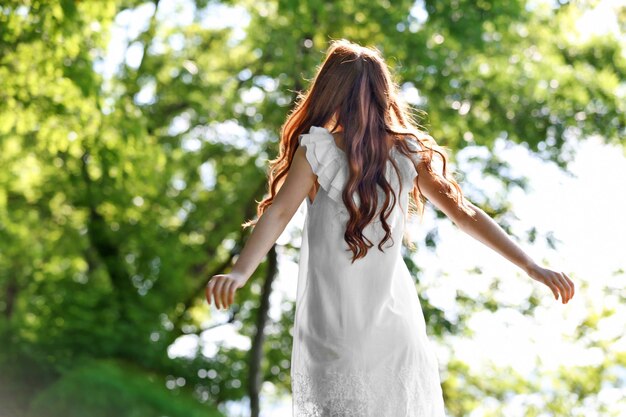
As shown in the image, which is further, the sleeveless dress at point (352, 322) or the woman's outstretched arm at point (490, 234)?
the woman's outstretched arm at point (490, 234)

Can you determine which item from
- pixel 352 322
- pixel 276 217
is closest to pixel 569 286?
pixel 352 322

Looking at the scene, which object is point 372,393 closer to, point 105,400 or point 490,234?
point 490,234

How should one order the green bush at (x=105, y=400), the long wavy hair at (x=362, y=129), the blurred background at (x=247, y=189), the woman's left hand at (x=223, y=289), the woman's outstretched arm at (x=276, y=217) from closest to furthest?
the woman's left hand at (x=223, y=289), the woman's outstretched arm at (x=276, y=217), the long wavy hair at (x=362, y=129), the green bush at (x=105, y=400), the blurred background at (x=247, y=189)

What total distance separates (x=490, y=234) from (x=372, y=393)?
0.67m

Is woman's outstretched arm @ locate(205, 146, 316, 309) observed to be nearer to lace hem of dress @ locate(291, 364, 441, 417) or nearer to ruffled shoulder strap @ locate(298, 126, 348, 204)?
ruffled shoulder strap @ locate(298, 126, 348, 204)

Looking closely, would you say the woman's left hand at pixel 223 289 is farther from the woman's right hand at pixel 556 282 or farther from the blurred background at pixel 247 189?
the blurred background at pixel 247 189

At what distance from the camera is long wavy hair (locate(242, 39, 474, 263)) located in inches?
132

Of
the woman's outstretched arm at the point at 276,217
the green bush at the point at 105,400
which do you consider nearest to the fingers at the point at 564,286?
the woman's outstretched arm at the point at 276,217

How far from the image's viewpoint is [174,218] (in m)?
16.4

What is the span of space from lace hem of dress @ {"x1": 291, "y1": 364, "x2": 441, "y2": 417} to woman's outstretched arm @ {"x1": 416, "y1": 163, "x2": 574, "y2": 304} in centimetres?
50

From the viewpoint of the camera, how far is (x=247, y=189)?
14.3 m

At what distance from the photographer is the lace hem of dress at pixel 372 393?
10.8 feet

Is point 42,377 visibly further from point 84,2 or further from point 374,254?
point 374,254

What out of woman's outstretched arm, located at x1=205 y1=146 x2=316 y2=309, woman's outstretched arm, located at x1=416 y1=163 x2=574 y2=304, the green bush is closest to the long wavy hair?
woman's outstretched arm, located at x1=416 y1=163 x2=574 y2=304
